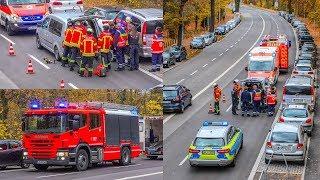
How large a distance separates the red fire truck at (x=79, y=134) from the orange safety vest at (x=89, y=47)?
4.15 feet

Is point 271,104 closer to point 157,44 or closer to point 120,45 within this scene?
point 157,44

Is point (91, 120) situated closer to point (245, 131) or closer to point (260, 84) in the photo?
point (245, 131)

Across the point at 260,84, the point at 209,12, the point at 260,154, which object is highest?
the point at 209,12

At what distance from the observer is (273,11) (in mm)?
130375

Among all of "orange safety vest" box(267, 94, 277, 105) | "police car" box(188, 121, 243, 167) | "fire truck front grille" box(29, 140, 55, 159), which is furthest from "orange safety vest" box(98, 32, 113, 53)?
"orange safety vest" box(267, 94, 277, 105)

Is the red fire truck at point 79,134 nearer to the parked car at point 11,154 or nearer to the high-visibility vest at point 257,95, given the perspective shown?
the parked car at point 11,154

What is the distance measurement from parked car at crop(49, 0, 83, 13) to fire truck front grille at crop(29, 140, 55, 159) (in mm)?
3185

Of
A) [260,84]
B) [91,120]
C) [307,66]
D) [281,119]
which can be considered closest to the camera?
[91,120]

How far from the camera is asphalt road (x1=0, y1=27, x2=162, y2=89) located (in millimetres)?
14070

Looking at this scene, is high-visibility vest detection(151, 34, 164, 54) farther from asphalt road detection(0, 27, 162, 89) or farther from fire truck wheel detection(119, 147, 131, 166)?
fire truck wheel detection(119, 147, 131, 166)

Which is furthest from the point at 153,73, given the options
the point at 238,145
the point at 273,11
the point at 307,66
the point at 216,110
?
the point at 273,11

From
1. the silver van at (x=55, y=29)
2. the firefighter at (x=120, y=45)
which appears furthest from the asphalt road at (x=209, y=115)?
the silver van at (x=55, y=29)

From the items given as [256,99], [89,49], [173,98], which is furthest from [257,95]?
[89,49]

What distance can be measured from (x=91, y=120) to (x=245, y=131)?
13512 mm
